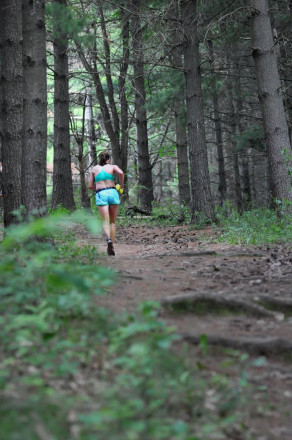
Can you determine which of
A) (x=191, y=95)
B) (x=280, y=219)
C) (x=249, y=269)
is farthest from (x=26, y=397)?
(x=191, y=95)

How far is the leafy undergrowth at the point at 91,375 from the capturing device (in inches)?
123

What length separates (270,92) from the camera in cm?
1232

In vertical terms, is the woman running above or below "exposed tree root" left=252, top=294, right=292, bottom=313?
above

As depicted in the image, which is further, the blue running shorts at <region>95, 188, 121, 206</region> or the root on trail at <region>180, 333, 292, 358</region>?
the blue running shorts at <region>95, 188, 121, 206</region>

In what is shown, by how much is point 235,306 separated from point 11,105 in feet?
22.5

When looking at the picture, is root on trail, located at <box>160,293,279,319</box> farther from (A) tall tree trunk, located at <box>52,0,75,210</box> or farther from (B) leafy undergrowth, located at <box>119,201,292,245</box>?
(A) tall tree trunk, located at <box>52,0,75,210</box>

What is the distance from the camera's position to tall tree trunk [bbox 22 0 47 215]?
824 cm

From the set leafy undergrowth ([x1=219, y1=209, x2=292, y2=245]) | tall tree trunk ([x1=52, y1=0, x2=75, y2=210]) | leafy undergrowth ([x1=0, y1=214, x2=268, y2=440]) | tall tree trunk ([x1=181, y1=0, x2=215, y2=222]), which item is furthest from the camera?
tall tree trunk ([x1=52, y1=0, x2=75, y2=210])

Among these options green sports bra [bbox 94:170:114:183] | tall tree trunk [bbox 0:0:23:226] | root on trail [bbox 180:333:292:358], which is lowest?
root on trail [bbox 180:333:292:358]

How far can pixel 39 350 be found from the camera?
12.6ft

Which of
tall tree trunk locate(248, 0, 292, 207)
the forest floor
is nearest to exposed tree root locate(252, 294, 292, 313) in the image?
the forest floor

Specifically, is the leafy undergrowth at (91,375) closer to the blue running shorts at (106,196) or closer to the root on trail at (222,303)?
the root on trail at (222,303)

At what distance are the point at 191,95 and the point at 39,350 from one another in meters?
11.7

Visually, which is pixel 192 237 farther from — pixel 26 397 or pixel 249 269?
pixel 26 397
